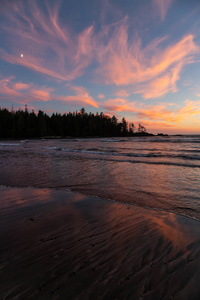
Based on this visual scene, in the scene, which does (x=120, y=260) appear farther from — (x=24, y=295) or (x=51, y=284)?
(x=24, y=295)

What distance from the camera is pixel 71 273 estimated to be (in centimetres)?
201

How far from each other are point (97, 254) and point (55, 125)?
109m

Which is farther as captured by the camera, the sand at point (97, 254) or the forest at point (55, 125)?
the forest at point (55, 125)

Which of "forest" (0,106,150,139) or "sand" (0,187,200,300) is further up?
A: "forest" (0,106,150,139)

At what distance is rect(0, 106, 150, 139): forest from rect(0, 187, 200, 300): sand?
294 feet

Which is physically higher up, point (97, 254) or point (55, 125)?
point (55, 125)

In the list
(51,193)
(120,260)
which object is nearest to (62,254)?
(120,260)

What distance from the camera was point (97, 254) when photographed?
2373mm

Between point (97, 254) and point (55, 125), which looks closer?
point (97, 254)

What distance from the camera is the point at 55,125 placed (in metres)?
106

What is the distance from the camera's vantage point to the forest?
84562 mm

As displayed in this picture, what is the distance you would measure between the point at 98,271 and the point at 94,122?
12499 cm

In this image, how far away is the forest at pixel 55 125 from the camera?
84.6 meters

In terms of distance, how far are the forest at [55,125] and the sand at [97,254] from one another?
294 feet
